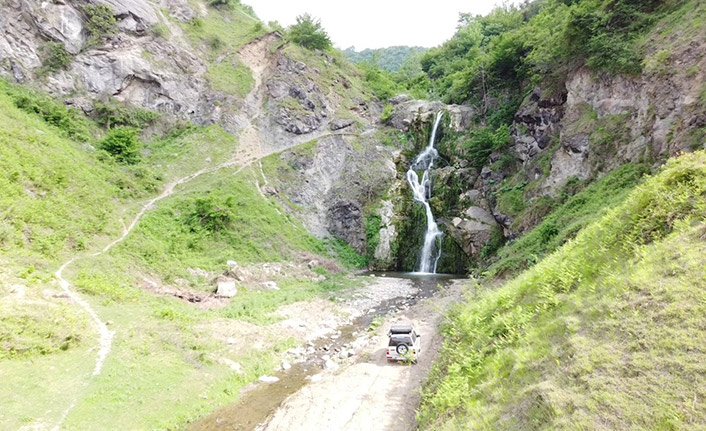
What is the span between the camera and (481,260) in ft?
89.4

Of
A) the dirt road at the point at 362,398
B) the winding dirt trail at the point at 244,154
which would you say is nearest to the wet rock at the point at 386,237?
the winding dirt trail at the point at 244,154

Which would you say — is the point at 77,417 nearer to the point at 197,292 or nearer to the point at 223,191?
the point at 197,292

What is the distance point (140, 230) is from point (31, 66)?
2049 centimetres

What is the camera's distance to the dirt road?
9.16m

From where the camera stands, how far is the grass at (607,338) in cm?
428

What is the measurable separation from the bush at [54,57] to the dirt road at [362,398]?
35406mm

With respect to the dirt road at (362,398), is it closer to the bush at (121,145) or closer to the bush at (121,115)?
the bush at (121,145)

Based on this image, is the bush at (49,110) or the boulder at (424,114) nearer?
the bush at (49,110)

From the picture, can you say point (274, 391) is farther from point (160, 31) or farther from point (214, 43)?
point (214, 43)

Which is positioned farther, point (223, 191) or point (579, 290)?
point (223, 191)

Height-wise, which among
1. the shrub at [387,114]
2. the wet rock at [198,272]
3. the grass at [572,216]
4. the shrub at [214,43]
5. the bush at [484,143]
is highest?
the shrub at [214,43]

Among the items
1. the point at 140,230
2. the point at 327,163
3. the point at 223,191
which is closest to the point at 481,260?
the point at 327,163

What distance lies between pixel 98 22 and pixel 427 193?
36.5 m

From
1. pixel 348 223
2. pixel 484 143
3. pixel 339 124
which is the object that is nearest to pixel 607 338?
pixel 484 143
